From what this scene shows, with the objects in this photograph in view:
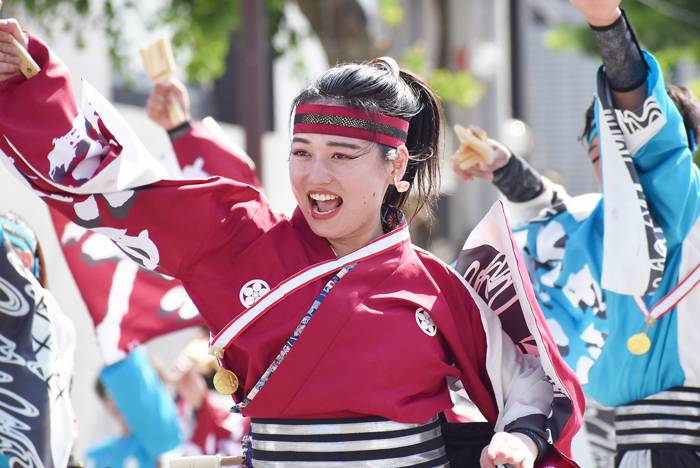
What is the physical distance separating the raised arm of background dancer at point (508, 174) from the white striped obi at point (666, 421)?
2.80 feet

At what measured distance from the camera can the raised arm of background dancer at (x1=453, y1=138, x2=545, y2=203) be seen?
106 inches

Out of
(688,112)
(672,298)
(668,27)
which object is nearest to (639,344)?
(672,298)

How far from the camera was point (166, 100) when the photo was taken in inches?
97.7

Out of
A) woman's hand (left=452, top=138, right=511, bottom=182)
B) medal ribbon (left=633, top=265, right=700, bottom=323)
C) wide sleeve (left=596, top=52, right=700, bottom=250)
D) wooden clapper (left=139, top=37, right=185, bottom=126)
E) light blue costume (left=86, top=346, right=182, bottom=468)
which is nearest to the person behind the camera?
wide sleeve (left=596, top=52, right=700, bottom=250)

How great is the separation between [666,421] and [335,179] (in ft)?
4.11

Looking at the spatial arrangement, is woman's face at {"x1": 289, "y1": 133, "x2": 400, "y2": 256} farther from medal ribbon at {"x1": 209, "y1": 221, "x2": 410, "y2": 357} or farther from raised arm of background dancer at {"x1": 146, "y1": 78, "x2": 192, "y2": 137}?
raised arm of background dancer at {"x1": 146, "y1": 78, "x2": 192, "y2": 137}

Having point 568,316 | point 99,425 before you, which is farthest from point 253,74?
point 568,316

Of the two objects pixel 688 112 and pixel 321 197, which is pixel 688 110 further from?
pixel 321 197

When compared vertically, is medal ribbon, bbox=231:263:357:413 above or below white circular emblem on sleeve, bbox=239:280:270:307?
below

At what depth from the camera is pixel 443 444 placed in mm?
1808

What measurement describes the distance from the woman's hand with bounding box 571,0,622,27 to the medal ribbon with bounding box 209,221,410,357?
0.77 meters

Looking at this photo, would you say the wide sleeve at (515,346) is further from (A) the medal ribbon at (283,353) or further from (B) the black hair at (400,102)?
(A) the medal ribbon at (283,353)

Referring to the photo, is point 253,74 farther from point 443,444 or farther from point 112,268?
point 443,444

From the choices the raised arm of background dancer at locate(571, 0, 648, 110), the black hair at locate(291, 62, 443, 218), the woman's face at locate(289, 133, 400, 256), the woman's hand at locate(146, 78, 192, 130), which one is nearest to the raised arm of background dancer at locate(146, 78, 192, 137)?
the woman's hand at locate(146, 78, 192, 130)
